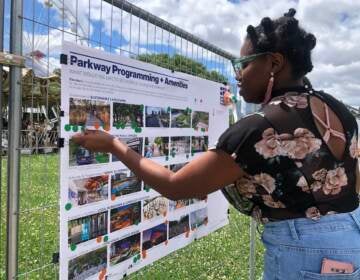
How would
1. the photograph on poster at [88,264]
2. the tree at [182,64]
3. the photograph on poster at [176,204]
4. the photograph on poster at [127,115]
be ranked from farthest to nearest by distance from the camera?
the photograph on poster at [176,204]
the tree at [182,64]
the photograph on poster at [127,115]
the photograph on poster at [88,264]

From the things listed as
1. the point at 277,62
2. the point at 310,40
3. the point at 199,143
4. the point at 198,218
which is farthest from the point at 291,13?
the point at 198,218

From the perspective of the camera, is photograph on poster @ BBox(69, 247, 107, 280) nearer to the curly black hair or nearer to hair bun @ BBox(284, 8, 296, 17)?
the curly black hair

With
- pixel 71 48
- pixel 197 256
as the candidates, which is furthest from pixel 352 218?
pixel 197 256

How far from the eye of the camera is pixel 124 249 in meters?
2.80

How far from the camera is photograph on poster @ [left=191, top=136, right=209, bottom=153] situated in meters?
3.51

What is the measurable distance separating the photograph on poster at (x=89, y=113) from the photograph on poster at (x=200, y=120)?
3.56 ft

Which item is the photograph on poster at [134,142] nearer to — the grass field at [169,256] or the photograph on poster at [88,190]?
the photograph on poster at [88,190]

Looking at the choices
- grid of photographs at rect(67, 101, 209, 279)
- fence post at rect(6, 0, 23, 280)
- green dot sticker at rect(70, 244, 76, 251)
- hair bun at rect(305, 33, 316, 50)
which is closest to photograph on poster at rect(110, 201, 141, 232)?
grid of photographs at rect(67, 101, 209, 279)

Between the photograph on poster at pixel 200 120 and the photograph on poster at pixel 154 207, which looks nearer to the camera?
the photograph on poster at pixel 154 207

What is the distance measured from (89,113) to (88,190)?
40 centimetres

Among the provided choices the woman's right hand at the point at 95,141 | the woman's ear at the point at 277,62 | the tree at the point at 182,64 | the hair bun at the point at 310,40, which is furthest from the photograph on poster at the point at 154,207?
the hair bun at the point at 310,40

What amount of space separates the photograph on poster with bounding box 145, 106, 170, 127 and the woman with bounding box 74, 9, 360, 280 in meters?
0.77

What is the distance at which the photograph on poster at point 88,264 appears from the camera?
241cm

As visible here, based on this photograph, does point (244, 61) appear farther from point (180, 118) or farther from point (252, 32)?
point (180, 118)
